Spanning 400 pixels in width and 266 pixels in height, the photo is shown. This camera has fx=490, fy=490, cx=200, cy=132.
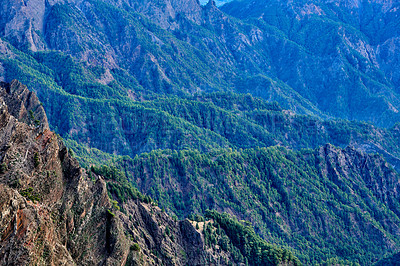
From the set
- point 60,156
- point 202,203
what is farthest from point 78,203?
point 202,203

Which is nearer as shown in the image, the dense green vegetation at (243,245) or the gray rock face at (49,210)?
the gray rock face at (49,210)

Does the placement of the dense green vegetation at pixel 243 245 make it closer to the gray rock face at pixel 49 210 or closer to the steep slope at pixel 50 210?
the steep slope at pixel 50 210

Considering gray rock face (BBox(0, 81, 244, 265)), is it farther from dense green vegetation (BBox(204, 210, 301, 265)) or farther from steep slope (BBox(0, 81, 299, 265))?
dense green vegetation (BBox(204, 210, 301, 265))

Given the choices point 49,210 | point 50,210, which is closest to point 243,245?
point 50,210

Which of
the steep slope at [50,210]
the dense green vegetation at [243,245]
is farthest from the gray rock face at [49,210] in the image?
the dense green vegetation at [243,245]

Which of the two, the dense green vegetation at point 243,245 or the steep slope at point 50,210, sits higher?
the steep slope at point 50,210

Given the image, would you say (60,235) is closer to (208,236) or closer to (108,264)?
(108,264)

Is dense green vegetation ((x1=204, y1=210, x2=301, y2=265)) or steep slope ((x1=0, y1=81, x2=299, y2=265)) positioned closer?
steep slope ((x1=0, y1=81, x2=299, y2=265))

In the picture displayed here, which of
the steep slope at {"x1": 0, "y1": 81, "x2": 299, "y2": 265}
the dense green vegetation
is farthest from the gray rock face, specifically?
the dense green vegetation

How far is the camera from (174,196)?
197625 mm

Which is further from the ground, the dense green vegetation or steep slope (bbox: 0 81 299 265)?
steep slope (bbox: 0 81 299 265)

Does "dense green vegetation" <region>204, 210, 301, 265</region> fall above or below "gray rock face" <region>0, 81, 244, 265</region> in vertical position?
below

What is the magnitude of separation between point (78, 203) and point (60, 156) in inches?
326

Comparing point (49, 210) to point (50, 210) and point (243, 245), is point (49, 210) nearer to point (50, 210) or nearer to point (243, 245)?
point (50, 210)
